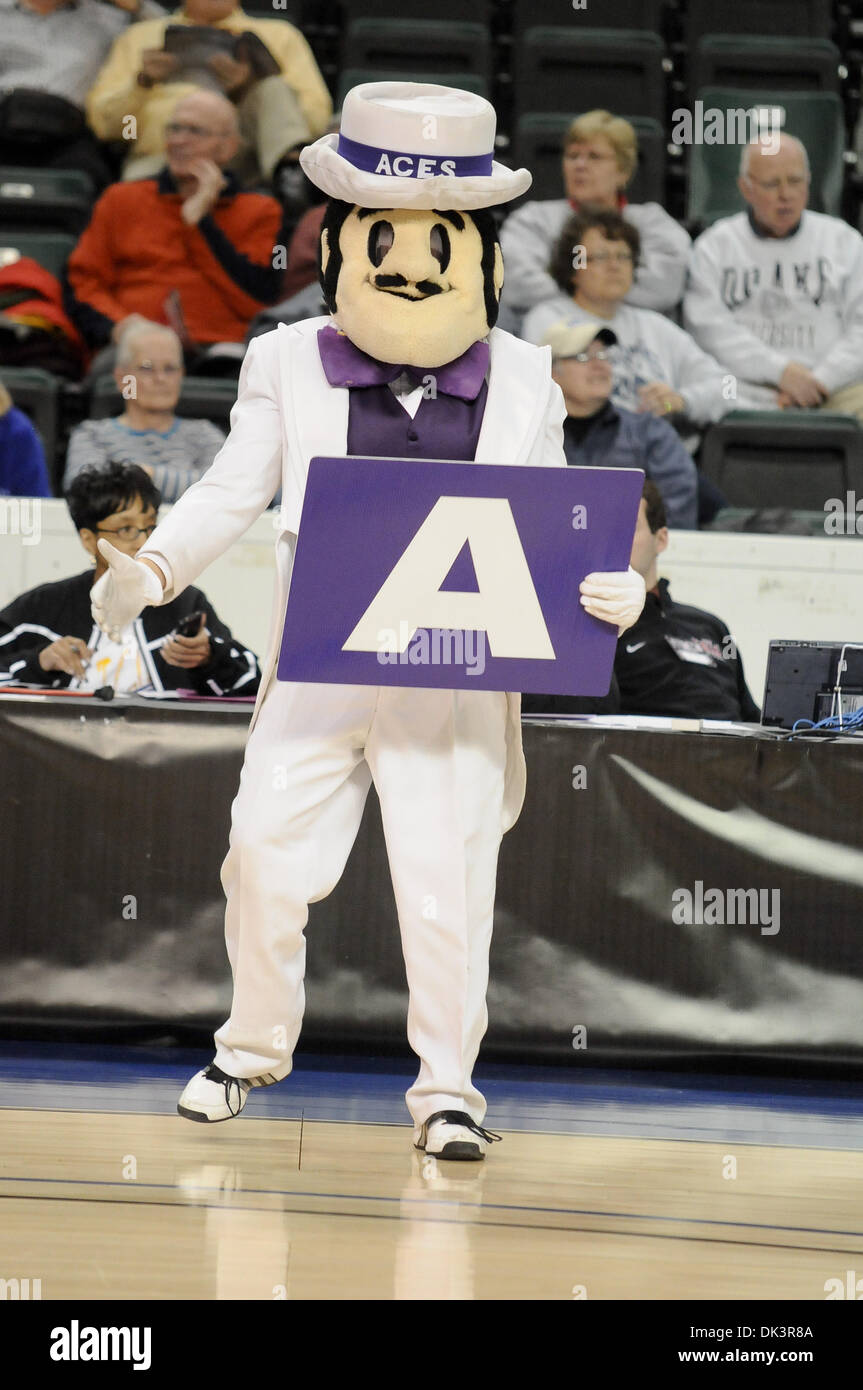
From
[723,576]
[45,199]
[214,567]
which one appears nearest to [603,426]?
[723,576]

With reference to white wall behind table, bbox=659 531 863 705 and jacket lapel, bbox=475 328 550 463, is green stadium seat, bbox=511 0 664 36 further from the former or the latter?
jacket lapel, bbox=475 328 550 463

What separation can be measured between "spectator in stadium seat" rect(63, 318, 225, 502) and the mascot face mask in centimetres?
244

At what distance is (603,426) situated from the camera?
500cm

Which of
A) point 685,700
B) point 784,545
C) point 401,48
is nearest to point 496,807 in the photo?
point 685,700

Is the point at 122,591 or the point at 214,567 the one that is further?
the point at 214,567

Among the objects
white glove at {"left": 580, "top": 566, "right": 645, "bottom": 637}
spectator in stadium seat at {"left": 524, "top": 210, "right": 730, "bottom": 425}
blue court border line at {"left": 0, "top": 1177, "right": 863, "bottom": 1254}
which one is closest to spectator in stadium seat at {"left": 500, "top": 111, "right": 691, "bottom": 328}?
spectator in stadium seat at {"left": 524, "top": 210, "right": 730, "bottom": 425}

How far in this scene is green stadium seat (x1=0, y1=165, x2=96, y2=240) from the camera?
238 inches

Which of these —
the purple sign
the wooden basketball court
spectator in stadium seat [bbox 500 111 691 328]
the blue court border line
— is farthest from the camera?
spectator in stadium seat [bbox 500 111 691 328]

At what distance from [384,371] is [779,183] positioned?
3.56 metres

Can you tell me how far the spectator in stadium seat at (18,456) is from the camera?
5.00 m

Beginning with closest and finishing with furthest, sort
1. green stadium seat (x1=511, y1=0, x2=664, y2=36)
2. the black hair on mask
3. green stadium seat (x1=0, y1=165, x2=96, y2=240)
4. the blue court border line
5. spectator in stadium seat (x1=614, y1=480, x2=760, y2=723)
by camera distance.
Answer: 1. the blue court border line
2. the black hair on mask
3. spectator in stadium seat (x1=614, y1=480, x2=760, y2=723)
4. green stadium seat (x1=0, y1=165, x2=96, y2=240)
5. green stadium seat (x1=511, y1=0, x2=664, y2=36)

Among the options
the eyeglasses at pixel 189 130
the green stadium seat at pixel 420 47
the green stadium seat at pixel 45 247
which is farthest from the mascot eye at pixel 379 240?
the green stadium seat at pixel 420 47

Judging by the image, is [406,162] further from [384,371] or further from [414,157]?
[384,371]

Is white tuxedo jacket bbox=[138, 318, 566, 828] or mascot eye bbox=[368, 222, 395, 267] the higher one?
mascot eye bbox=[368, 222, 395, 267]
